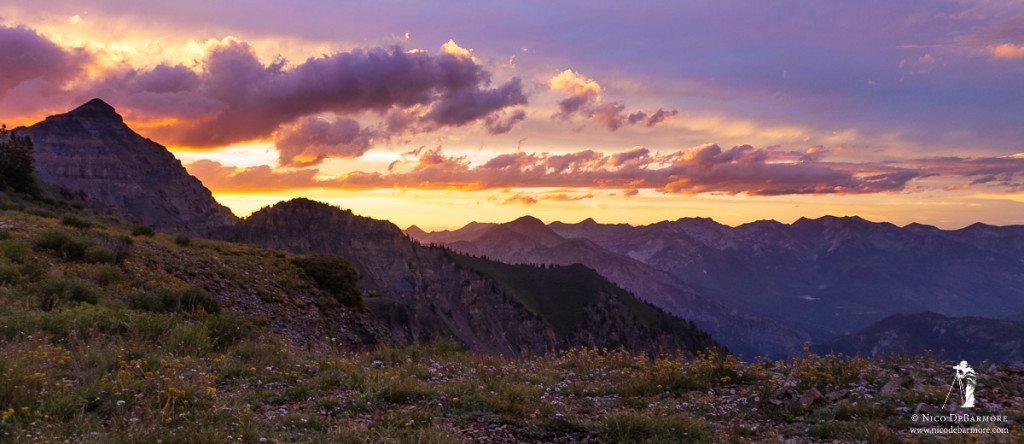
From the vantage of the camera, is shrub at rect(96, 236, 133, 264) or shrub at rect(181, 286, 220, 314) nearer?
shrub at rect(181, 286, 220, 314)

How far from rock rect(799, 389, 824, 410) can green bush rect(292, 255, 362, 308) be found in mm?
27783

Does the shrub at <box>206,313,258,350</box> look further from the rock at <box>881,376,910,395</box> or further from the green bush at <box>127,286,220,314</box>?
the rock at <box>881,376,910,395</box>

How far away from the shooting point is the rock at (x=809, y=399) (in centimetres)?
1045

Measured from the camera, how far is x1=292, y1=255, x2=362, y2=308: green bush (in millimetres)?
33906

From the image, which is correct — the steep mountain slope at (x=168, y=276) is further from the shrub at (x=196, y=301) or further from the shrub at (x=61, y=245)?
the shrub at (x=196, y=301)

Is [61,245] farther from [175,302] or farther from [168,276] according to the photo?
[175,302]

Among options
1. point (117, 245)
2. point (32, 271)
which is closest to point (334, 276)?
point (117, 245)

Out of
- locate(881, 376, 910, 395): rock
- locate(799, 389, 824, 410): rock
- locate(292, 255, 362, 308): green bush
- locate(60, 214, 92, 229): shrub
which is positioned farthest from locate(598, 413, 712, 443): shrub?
locate(60, 214, 92, 229): shrub

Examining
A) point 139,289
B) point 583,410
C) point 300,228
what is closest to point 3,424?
point 583,410

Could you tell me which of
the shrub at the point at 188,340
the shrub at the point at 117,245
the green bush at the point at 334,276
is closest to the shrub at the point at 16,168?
the green bush at the point at 334,276

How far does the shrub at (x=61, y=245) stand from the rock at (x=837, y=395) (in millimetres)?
25517

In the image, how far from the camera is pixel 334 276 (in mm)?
34688

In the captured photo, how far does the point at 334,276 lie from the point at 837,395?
29.6 m

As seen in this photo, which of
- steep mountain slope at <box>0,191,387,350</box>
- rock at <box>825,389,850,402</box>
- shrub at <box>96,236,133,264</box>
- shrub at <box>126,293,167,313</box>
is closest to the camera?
rock at <box>825,389,850,402</box>
